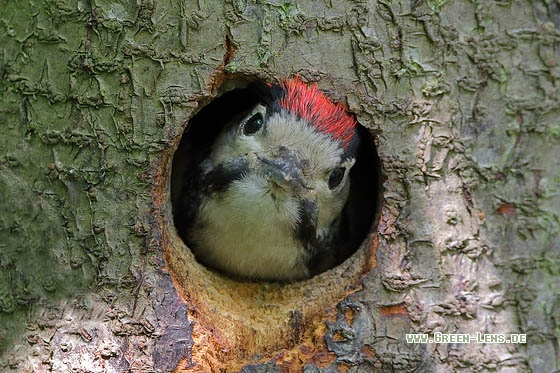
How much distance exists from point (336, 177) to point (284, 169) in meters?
0.47

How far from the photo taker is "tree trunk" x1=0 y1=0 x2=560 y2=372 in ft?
8.29

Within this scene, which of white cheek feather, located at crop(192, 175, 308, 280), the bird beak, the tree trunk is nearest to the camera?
the tree trunk

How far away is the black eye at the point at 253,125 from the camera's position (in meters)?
3.15

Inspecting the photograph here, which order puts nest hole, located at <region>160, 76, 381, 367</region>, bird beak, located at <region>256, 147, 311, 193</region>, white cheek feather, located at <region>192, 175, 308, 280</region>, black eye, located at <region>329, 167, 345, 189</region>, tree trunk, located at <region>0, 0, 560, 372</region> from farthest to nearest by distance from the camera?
black eye, located at <region>329, 167, 345, 189</region> → white cheek feather, located at <region>192, 175, 308, 280</region> → bird beak, located at <region>256, 147, 311, 193</region> → nest hole, located at <region>160, 76, 381, 367</region> → tree trunk, located at <region>0, 0, 560, 372</region>

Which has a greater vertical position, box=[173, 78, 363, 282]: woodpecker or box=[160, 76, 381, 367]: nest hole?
box=[173, 78, 363, 282]: woodpecker

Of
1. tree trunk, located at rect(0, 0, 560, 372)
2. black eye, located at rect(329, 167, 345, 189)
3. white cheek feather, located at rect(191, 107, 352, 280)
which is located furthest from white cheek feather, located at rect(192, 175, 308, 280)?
tree trunk, located at rect(0, 0, 560, 372)

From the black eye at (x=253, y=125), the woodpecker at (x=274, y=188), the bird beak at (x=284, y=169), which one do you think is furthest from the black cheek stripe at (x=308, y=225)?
the black eye at (x=253, y=125)

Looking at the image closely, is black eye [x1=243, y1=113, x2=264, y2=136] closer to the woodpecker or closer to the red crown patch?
the woodpecker

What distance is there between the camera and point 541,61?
260 cm

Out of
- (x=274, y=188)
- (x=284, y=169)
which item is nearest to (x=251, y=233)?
(x=274, y=188)

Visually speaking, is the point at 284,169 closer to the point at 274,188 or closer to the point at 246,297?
the point at 274,188

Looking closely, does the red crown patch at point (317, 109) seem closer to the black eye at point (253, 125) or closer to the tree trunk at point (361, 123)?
the tree trunk at point (361, 123)

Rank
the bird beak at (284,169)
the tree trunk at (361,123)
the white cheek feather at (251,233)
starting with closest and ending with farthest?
the tree trunk at (361,123) < the bird beak at (284,169) < the white cheek feather at (251,233)

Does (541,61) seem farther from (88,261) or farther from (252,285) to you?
(88,261)
